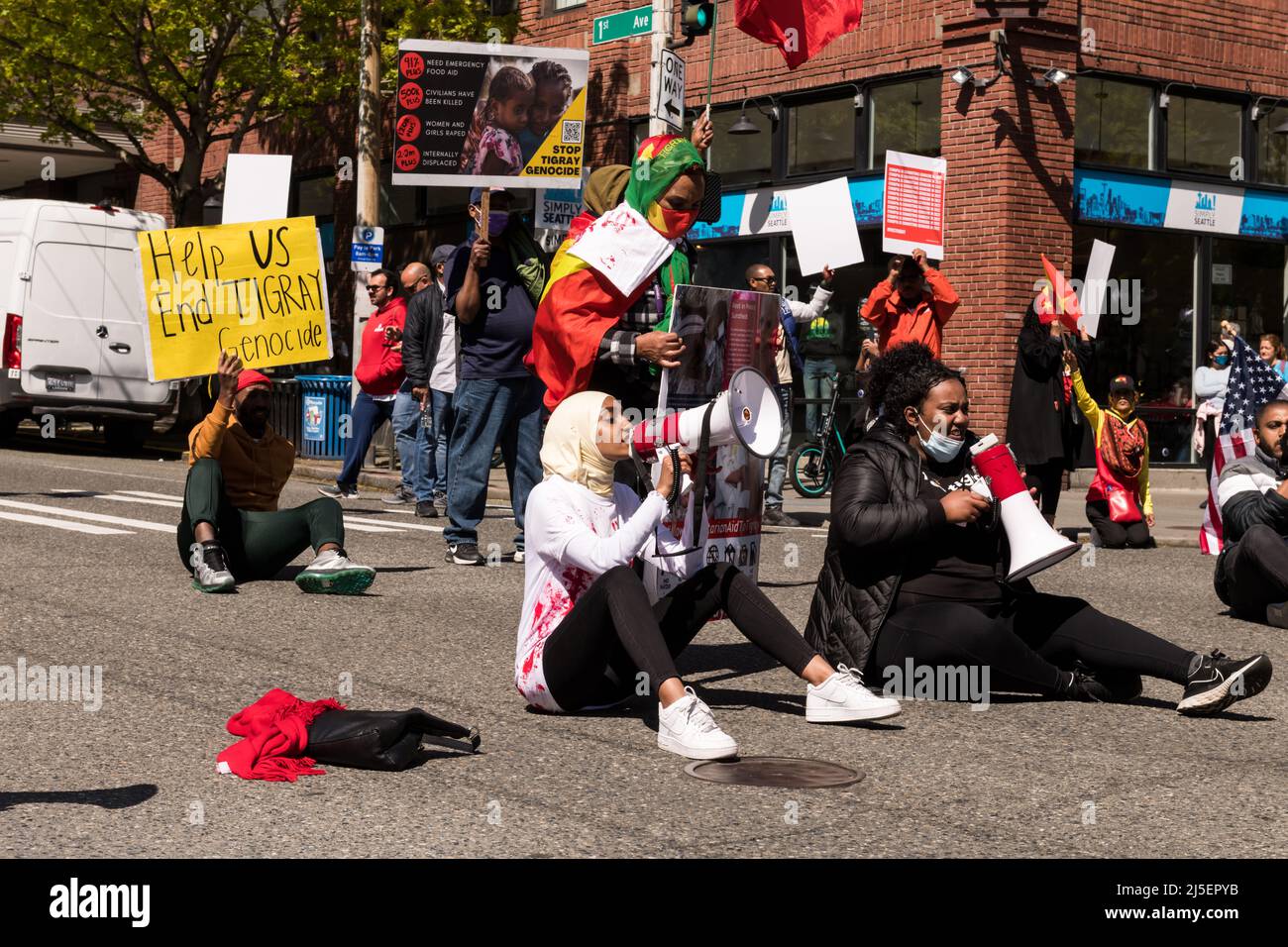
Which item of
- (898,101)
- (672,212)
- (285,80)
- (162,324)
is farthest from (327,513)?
(285,80)

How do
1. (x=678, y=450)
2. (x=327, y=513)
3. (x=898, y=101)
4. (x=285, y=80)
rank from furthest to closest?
(x=285, y=80), (x=898, y=101), (x=327, y=513), (x=678, y=450)

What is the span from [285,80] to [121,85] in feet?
8.23

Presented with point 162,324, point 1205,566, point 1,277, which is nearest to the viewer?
point 162,324

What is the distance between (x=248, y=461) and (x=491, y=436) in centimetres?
141

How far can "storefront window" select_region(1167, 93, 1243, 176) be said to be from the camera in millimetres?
21031

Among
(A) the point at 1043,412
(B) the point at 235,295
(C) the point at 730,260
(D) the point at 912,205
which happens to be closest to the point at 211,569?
(B) the point at 235,295

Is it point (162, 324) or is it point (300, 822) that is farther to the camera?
point (162, 324)

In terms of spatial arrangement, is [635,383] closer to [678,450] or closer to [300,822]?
[678,450]

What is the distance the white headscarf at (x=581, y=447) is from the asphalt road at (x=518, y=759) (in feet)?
2.87

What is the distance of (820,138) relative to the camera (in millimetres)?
21516

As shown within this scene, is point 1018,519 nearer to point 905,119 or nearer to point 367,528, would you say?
point 367,528

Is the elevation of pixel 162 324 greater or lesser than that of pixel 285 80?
lesser

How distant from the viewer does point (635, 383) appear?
23.6ft

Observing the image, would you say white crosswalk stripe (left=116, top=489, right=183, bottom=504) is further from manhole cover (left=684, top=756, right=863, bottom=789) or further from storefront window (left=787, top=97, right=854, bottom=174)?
manhole cover (left=684, top=756, right=863, bottom=789)
